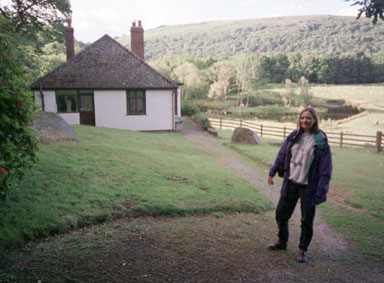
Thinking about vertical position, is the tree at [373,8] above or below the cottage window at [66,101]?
above

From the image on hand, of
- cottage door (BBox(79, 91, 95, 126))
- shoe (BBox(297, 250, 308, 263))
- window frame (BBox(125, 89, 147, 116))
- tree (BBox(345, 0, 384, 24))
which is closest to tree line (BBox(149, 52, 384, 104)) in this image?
window frame (BBox(125, 89, 147, 116))

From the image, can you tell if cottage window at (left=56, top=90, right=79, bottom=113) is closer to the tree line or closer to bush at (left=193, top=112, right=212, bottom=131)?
bush at (left=193, top=112, right=212, bottom=131)

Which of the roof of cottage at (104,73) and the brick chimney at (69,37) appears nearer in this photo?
the roof of cottage at (104,73)

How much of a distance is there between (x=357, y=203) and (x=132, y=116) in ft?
53.2

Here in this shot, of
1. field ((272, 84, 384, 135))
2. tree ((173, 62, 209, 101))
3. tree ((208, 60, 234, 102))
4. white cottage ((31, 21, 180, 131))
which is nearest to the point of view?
white cottage ((31, 21, 180, 131))

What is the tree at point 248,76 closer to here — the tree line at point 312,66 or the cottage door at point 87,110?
the tree line at point 312,66

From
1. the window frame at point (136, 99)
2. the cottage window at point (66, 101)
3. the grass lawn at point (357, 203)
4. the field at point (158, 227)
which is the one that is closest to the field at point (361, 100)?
the window frame at point (136, 99)

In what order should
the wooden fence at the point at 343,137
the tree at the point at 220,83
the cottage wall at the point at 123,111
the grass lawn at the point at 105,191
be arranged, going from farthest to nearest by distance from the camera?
1. the tree at the point at 220,83
2. the cottage wall at the point at 123,111
3. the wooden fence at the point at 343,137
4. the grass lawn at the point at 105,191

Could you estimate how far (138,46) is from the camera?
975 inches

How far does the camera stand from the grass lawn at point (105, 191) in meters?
5.29

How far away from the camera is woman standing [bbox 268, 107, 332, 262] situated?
14.0 ft

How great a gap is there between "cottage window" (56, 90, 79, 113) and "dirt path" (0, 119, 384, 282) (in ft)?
56.2

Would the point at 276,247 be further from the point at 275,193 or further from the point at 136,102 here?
the point at 136,102

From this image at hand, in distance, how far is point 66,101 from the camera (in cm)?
2102
